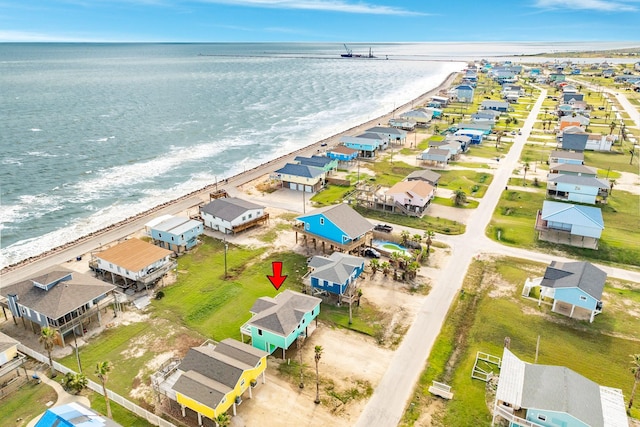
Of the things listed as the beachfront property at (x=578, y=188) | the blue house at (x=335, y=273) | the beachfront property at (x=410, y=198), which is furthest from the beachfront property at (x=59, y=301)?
the beachfront property at (x=578, y=188)

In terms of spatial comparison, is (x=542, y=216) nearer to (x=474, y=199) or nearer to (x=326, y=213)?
(x=474, y=199)

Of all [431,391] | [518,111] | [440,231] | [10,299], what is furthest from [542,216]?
[518,111]

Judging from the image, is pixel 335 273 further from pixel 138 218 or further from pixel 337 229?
pixel 138 218

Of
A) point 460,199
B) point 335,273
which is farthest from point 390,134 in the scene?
point 335,273

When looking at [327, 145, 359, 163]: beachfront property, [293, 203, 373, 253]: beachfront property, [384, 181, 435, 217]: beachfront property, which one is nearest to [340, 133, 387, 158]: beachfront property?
[327, 145, 359, 163]: beachfront property

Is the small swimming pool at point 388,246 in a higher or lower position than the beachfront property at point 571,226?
lower

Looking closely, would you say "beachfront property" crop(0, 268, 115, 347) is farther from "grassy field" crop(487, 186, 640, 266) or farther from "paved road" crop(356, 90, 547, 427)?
"grassy field" crop(487, 186, 640, 266)

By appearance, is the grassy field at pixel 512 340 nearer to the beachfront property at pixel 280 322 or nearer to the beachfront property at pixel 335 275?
the beachfront property at pixel 335 275
